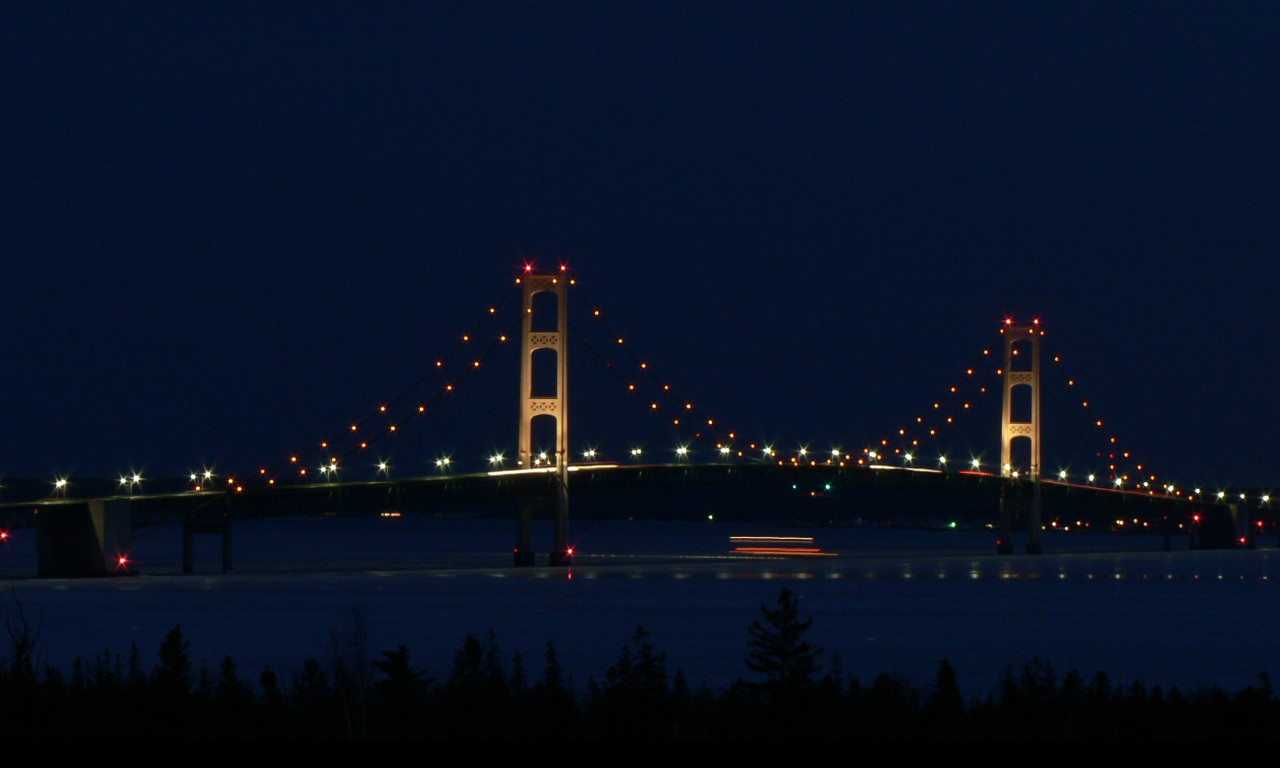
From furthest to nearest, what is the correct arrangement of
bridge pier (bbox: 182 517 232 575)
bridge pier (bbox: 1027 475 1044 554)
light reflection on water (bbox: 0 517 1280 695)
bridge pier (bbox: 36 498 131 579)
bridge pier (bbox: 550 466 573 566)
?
1. bridge pier (bbox: 1027 475 1044 554)
2. bridge pier (bbox: 550 466 573 566)
3. bridge pier (bbox: 182 517 232 575)
4. bridge pier (bbox: 36 498 131 579)
5. light reflection on water (bbox: 0 517 1280 695)

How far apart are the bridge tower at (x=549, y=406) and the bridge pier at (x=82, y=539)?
1468 cm

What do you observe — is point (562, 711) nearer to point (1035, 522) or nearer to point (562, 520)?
point (562, 520)

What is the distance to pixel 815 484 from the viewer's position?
7881 cm

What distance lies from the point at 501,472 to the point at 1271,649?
3554 cm

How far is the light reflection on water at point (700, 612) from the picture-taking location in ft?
101

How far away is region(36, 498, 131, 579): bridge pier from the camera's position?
2222 inches

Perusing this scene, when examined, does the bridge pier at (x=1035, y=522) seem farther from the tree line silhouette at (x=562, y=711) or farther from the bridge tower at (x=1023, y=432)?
the tree line silhouette at (x=562, y=711)

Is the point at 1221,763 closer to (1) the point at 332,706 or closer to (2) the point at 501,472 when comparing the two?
(1) the point at 332,706

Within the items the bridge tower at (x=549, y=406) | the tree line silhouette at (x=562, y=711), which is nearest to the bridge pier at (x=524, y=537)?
the bridge tower at (x=549, y=406)

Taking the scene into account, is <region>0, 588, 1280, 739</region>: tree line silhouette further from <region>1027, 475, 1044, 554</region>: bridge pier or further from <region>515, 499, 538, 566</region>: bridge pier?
<region>1027, 475, 1044, 554</region>: bridge pier

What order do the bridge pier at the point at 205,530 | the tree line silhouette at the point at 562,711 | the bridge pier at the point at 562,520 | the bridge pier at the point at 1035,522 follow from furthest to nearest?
the bridge pier at the point at 1035,522 → the bridge pier at the point at 562,520 → the bridge pier at the point at 205,530 → the tree line silhouette at the point at 562,711

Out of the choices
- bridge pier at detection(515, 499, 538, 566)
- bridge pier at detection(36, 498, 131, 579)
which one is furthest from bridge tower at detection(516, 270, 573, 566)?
bridge pier at detection(36, 498, 131, 579)

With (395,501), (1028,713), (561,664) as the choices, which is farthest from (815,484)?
(1028,713)

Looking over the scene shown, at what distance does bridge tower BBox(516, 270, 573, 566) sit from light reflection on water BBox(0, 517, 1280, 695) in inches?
57.1
